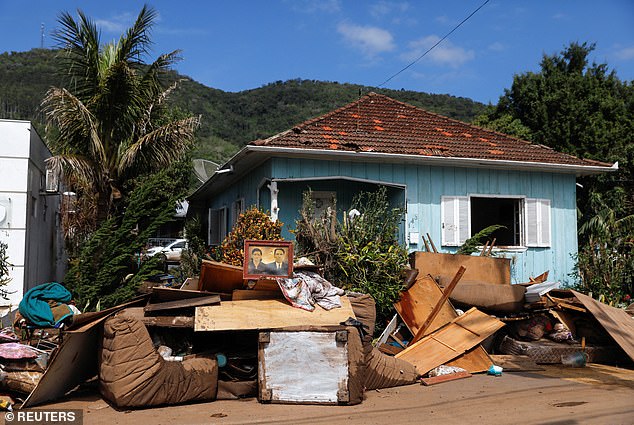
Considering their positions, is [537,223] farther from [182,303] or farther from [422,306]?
[182,303]

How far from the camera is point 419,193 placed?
11.5 metres

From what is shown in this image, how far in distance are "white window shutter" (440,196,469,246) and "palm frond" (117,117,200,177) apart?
18.6 ft

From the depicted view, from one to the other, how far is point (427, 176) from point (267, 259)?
572cm

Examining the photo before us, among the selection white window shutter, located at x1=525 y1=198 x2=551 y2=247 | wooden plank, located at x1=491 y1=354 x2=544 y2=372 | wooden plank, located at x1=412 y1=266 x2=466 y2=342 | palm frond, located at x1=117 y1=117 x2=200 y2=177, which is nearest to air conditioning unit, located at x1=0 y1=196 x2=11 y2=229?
palm frond, located at x1=117 y1=117 x2=200 y2=177

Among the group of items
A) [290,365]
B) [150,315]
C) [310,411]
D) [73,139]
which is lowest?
[310,411]

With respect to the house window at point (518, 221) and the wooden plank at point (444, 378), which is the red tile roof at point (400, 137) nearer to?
the house window at point (518, 221)

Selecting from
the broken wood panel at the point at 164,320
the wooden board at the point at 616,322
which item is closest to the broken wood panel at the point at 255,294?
the broken wood panel at the point at 164,320

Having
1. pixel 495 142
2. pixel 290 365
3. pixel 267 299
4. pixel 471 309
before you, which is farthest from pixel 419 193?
pixel 290 365

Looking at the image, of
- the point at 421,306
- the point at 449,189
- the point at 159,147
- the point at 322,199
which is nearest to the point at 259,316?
the point at 421,306

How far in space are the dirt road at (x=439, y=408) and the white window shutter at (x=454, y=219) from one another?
4653mm

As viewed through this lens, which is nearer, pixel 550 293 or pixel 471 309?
pixel 471 309

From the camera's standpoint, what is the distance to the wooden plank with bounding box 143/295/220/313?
639 centimetres

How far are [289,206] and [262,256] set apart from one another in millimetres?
4839

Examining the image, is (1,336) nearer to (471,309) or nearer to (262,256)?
(262,256)
